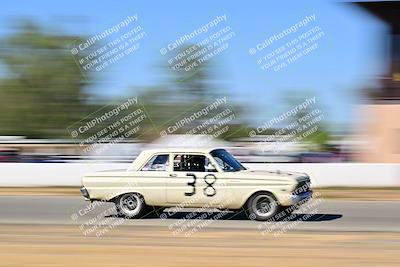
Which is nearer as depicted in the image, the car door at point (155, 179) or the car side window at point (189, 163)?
the car side window at point (189, 163)

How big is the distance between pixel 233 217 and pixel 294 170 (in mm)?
9882

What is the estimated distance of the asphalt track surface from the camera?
43.8 ft

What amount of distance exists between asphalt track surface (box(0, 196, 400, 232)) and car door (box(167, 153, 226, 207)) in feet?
1.34

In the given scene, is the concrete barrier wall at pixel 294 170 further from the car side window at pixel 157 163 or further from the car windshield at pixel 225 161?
the car side window at pixel 157 163

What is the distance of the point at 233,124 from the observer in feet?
205

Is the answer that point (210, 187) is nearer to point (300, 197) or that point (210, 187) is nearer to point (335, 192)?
point (300, 197)

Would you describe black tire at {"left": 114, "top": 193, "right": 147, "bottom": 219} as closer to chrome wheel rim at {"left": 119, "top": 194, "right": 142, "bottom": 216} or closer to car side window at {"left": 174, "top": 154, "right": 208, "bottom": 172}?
chrome wheel rim at {"left": 119, "top": 194, "right": 142, "bottom": 216}

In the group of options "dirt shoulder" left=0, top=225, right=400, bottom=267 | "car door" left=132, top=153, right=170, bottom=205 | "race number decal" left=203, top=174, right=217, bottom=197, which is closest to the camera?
"dirt shoulder" left=0, top=225, right=400, bottom=267

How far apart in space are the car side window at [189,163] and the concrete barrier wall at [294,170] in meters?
9.61

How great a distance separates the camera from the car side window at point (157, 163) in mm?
14312

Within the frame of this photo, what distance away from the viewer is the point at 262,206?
14.0 metres

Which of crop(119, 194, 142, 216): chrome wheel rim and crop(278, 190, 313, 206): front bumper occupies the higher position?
crop(119, 194, 142, 216): chrome wheel rim

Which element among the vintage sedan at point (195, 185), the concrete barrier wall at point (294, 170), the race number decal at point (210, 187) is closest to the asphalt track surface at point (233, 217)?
the vintage sedan at point (195, 185)

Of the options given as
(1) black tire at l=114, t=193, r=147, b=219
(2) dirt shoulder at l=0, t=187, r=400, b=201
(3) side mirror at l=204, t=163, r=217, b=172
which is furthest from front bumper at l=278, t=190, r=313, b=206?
(2) dirt shoulder at l=0, t=187, r=400, b=201
